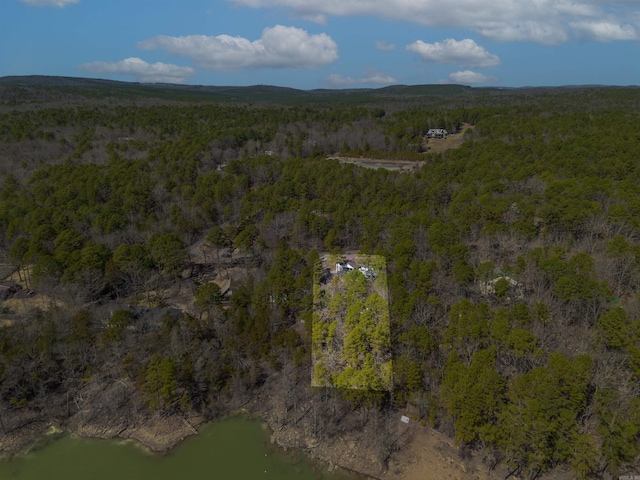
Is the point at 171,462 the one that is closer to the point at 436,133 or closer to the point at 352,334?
the point at 352,334

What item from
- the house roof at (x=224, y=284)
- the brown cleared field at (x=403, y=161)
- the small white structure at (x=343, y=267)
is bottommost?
the house roof at (x=224, y=284)

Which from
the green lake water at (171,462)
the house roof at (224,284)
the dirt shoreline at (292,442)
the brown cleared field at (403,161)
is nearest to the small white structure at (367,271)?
the dirt shoreline at (292,442)

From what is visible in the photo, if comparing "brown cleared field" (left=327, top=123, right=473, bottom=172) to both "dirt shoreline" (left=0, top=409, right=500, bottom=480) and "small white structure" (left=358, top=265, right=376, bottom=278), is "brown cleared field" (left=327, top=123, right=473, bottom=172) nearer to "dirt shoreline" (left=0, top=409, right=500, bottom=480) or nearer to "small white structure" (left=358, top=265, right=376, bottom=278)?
"small white structure" (left=358, top=265, right=376, bottom=278)

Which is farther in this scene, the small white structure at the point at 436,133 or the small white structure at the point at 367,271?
the small white structure at the point at 436,133

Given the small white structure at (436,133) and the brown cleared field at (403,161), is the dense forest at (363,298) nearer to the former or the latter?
the brown cleared field at (403,161)

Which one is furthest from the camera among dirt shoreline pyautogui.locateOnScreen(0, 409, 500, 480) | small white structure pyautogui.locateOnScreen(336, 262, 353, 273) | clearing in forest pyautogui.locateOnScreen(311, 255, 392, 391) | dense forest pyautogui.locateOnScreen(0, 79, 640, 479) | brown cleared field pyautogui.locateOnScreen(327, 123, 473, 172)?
brown cleared field pyautogui.locateOnScreen(327, 123, 473, 172)

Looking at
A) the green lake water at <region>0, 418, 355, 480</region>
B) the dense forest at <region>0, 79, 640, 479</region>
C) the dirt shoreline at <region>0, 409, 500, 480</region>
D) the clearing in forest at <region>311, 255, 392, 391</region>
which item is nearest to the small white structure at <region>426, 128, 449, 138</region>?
the dense forest at <region>0, 79, 640, 479</region>

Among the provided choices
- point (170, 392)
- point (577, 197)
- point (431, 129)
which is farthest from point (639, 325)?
point (431, 129)
